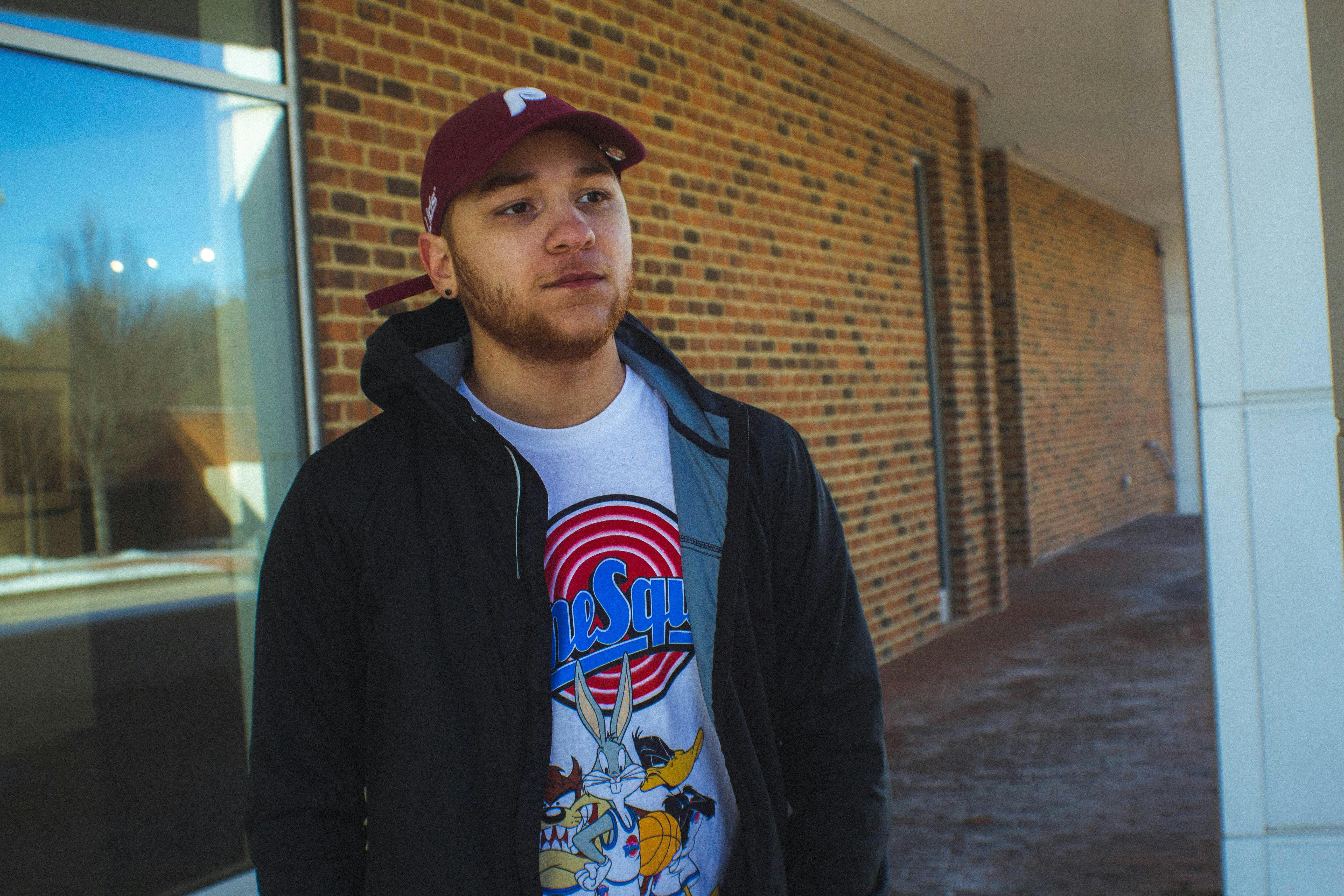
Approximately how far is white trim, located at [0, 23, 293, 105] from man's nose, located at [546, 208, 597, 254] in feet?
6.63

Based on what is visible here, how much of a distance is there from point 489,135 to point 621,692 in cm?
86

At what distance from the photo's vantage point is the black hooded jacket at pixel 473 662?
1.39m

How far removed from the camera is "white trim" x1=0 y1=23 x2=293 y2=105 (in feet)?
8.70

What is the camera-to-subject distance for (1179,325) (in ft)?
52.8

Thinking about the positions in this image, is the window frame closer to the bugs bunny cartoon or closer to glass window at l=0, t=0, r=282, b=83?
glass window at l=0, t=0, r=282, b=83

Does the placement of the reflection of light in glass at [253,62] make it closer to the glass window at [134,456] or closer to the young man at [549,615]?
the glass window at [134,456]

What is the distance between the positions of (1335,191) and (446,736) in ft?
7.15

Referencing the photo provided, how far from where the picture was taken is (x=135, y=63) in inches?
114

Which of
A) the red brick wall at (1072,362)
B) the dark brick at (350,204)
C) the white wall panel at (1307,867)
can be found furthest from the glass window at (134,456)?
the red brick wall at (1072,362)

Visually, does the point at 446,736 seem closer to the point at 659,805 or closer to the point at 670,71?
the point at 659,805

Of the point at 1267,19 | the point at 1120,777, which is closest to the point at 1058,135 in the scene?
the point at 1120,777

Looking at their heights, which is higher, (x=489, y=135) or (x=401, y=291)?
(x=489, y=135)

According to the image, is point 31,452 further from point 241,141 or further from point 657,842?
point 657,842

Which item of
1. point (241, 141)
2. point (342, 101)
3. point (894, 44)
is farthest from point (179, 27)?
point (894, 44)
